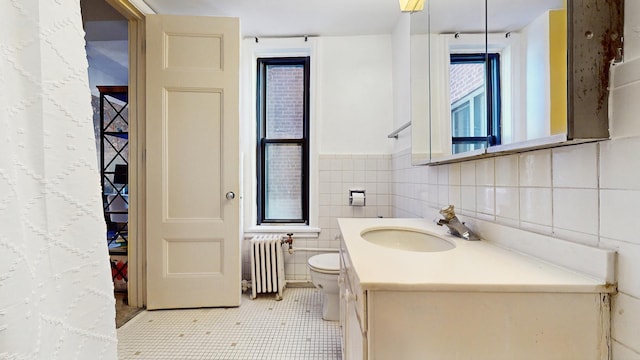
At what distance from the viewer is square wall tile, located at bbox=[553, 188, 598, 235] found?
63 cm

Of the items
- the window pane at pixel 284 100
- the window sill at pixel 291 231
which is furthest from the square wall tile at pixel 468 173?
the window pane at pixel 284 100

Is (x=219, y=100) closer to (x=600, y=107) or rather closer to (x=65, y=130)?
(x=65, y=130)

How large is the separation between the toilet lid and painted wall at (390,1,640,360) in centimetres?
114

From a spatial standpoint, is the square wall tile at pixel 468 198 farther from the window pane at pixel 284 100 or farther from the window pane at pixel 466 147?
the window pane at pixel 284 100

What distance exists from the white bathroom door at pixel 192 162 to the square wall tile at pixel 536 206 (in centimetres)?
178

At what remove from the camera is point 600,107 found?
1.94 ft

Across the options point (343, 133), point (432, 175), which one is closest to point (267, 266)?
point (343, 133)

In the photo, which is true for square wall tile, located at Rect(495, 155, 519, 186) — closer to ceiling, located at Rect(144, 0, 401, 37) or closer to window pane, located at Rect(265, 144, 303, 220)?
ceiling, located at Rect(144, 0, 401, 37)

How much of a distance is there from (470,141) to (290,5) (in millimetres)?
1737

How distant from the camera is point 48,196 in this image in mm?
556

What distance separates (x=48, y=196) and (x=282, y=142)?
2194 mm

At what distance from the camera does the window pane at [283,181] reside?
2715mm

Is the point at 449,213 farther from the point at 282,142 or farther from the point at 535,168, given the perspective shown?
the point at 282,142

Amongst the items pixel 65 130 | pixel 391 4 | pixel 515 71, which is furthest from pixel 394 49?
pixel 65 130
